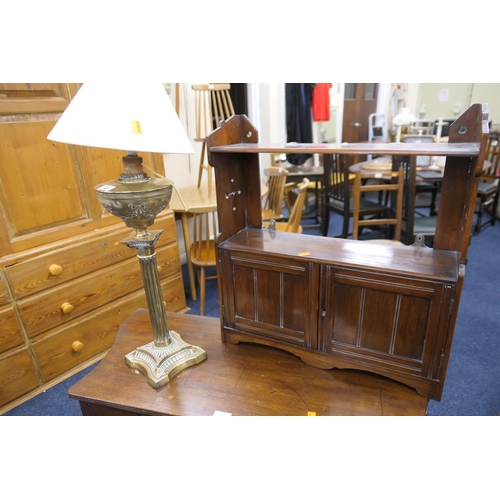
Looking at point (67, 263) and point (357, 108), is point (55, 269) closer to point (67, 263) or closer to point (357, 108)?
point (67, 263)

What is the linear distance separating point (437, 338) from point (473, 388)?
1045 millimetres

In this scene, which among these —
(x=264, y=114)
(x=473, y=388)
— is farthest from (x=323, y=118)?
(x=473, y=388)

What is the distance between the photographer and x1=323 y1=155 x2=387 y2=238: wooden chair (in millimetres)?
3026

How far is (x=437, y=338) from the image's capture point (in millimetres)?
956

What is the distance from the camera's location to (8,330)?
1.54 m

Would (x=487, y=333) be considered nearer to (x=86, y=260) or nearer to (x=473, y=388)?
(x=473, y=388)

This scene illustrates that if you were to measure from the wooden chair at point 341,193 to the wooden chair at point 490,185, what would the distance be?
3.85 ft

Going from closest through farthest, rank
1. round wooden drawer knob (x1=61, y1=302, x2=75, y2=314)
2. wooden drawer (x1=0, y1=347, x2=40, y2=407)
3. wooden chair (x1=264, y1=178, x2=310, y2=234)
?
1. wooden drawer (x1=0, y1=347, x2=40, y2=407)
2. round wooden drawer knob (x1=61, y1=302, x2=75, y2=314)
3. wooden chair (x1=264, y1=178, x2=310, y2=234)

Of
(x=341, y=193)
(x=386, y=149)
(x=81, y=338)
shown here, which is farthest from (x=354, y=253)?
(x=341, y=193)

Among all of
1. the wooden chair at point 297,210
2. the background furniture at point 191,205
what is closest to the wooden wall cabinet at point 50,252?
the background furniture at point 191,205

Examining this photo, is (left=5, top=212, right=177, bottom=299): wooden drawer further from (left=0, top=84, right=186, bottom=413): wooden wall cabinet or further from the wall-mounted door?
the wall-mounted door

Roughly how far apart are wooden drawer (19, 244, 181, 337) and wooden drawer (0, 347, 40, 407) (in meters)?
0.12

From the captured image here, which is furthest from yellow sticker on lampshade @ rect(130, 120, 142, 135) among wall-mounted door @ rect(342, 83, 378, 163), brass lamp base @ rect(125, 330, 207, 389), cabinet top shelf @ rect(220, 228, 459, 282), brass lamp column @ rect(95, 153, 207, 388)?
wall-mounted door @ rect(342, 83, 378, 163)

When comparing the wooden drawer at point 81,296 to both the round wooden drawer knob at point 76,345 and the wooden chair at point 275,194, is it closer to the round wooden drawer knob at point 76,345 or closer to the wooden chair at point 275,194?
the round wooden drawer knob at point 76,345
